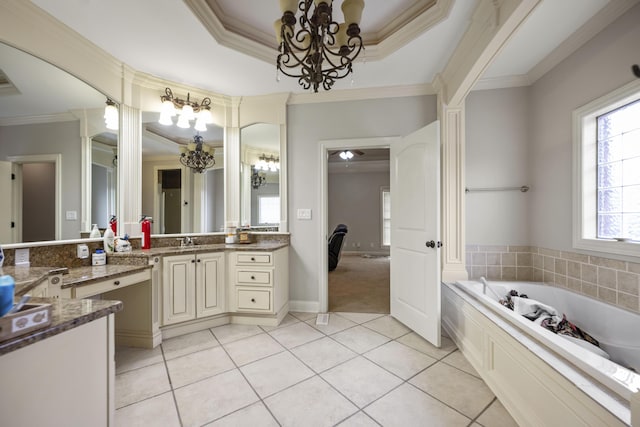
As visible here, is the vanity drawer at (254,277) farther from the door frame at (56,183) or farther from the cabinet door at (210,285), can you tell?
the door frame at (56,183)

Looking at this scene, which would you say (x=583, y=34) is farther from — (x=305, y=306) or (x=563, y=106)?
(x=305, y=306)

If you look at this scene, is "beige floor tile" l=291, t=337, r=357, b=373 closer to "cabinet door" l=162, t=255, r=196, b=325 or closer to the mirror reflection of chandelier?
"cabinet door" l=162, t=255, r=196, b=325

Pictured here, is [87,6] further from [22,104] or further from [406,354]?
[406,354]

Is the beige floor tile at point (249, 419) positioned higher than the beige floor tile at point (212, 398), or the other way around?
the beige floor tile at point (249, 419)

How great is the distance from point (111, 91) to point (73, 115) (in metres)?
0.44

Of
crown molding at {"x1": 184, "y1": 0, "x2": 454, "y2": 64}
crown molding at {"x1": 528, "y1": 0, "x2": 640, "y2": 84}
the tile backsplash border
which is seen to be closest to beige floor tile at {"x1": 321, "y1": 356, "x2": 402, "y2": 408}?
the tile backsplash border

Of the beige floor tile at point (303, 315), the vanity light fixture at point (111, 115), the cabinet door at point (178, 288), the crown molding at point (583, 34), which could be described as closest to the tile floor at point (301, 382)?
the cabinet door at point (178, 288)

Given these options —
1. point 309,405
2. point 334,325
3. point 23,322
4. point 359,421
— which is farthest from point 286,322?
point 23,322

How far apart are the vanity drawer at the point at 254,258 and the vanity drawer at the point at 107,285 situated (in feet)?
2.57

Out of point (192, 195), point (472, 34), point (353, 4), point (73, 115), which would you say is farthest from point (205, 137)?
point (472, 34)

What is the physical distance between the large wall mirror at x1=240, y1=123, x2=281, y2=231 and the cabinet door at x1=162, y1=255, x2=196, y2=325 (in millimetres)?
840

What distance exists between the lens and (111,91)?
2262 mm

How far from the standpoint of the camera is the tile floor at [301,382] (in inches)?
55.2

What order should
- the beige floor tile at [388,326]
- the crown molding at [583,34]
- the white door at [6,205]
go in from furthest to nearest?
the beige floor tile at [388,326] < the crown molding at [583,34] < the white door at [6,205]
